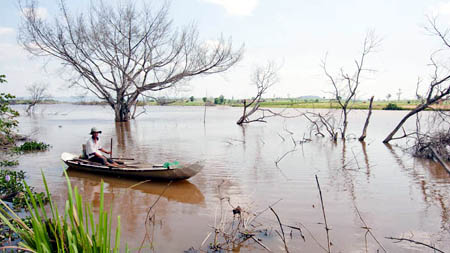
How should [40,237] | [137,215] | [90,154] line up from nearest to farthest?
[40,237]
[137,215]
[90,154]

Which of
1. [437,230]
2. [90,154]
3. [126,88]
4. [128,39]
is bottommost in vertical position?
[437,230]

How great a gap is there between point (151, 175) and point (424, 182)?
25.1 feet

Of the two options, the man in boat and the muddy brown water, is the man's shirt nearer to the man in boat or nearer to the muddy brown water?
the man in boat

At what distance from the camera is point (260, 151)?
14539mm

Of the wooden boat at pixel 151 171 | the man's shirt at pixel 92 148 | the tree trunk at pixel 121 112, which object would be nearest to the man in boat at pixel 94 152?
the man's shirt at pixel 92 148

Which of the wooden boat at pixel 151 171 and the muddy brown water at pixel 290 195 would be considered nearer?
the muddy brown water at pixel 290 195

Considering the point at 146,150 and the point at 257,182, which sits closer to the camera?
the point at 257,182

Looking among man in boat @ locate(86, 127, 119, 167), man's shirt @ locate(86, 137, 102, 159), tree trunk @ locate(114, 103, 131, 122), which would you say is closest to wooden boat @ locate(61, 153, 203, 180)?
man in boat @ locate(86, 127, 119, 167)

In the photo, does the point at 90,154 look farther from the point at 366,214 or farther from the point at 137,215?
the point at 366,214

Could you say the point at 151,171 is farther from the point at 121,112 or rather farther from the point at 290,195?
the point at 121,112

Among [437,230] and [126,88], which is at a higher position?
[126,88]

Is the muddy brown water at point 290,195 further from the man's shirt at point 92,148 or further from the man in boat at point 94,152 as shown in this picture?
the man's shirt at point 92,148

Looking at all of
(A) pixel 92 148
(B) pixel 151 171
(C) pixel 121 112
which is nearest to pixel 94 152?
(A) pixel 92 148

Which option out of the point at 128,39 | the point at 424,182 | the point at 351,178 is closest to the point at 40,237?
the point at 351,178
